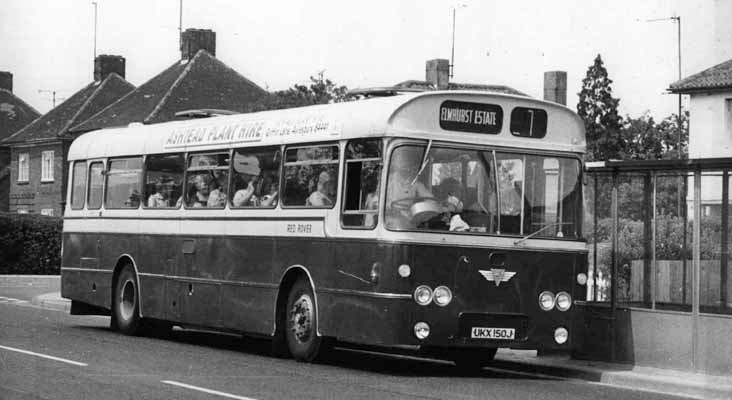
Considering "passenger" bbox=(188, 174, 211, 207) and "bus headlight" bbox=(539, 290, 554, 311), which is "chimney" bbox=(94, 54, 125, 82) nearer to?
"passenger" bbox=(188, 174, 211, 207)

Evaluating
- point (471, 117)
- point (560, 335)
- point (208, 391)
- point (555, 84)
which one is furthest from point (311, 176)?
point (555, 84)

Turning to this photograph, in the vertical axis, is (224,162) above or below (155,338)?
above

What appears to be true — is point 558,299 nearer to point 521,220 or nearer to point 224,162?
point 521,220

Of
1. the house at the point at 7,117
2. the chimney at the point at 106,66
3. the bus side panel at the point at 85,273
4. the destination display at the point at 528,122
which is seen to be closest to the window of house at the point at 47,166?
the chimney at the point at 106,66

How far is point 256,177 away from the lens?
1848cm

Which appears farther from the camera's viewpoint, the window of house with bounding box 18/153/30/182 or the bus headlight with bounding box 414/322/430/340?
the window of house with bounding box 18/153/30/182

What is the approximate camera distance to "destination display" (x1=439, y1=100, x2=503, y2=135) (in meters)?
16.0

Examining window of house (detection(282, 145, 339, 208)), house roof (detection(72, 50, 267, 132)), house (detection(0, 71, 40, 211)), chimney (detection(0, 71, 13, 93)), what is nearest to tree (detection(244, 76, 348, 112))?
house roof (detection(72, 50, 267, 132))

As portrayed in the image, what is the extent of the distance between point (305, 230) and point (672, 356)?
4511mm

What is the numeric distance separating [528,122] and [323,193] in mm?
2524

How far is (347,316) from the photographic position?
16.2m

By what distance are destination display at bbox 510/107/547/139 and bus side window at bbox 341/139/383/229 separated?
1722 mm

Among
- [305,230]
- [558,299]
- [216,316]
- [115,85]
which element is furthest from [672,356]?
[115,85]

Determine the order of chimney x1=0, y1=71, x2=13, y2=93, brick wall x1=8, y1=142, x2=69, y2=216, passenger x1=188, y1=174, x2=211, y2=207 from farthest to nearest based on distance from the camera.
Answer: chimney x1=0, y1=71, x2=13, y2=93 → brick wall x1=8, y1=142, x2=69, y2=216 → passenger x1=188, y1=174, x2=211, y2=207
